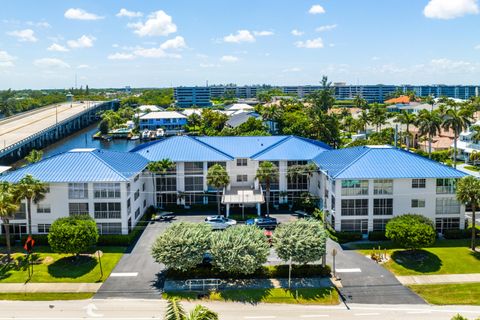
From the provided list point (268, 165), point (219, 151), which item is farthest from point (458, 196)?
point (219, 151)

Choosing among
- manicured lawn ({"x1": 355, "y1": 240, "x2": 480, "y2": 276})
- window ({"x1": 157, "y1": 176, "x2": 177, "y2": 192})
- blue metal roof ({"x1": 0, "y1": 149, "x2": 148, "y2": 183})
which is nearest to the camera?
manicured lawn ({"x1": 355, "y1": 240, "x2": 480, "y2": 276})

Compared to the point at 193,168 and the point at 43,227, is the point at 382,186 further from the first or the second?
the point at 43,227

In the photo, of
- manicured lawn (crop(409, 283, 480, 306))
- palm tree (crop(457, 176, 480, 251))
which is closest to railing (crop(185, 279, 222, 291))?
manicured lawn (crop(409, 283, 480, 306))

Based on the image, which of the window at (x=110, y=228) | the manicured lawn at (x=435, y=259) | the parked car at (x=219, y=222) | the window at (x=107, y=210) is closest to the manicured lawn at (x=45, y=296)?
the window at (x=110, y=228)

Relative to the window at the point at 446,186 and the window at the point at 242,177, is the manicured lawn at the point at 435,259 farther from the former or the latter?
the window at the point at 242,177

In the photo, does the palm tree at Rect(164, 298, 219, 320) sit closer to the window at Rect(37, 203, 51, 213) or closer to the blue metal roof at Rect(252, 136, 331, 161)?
the window at Rect(37, 203, 51, 213)

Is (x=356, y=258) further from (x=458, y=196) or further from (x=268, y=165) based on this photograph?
(x=268, y=165)

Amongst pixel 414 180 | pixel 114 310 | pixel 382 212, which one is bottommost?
pixel 114 310
